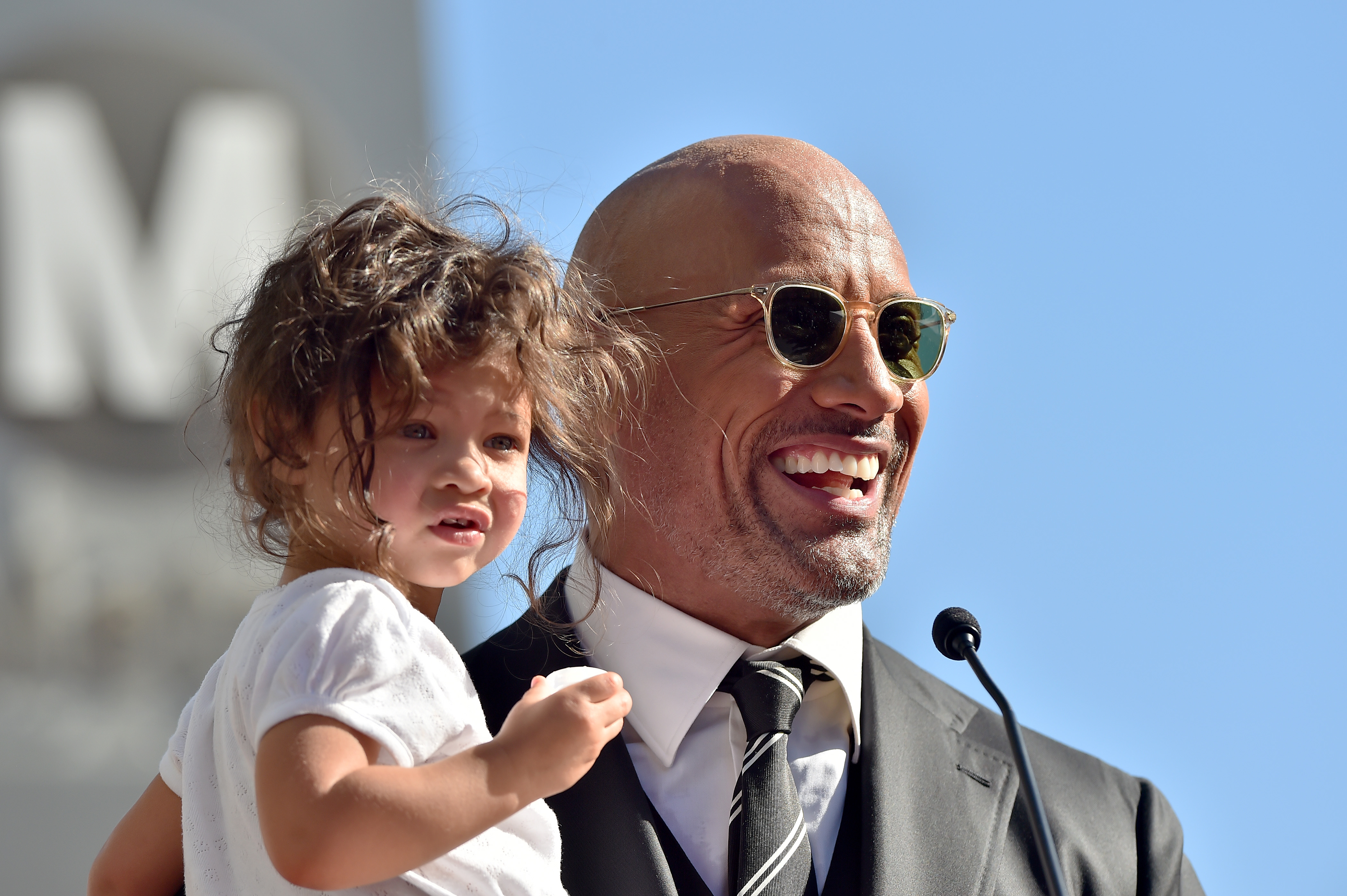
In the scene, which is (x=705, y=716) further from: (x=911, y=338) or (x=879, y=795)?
(x=911, y=338)

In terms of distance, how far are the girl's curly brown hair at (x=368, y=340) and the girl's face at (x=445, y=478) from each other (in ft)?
0.06

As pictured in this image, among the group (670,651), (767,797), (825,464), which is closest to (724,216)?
(825,464)

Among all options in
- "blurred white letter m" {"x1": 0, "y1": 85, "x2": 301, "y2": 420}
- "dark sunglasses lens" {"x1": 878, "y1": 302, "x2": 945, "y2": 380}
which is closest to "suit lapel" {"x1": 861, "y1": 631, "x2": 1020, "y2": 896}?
"dark sunglasses lens" {"x1": 878, "y1": 302, "x2": 945, "y2": 380}

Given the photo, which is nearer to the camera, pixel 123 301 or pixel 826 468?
pixel 826 468

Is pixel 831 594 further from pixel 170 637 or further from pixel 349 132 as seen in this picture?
pixel 349 132

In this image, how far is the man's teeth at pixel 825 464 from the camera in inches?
105

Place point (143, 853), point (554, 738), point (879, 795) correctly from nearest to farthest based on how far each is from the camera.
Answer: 1. point (554, 738)
2. point (143, 853)
3. point (879, 795)

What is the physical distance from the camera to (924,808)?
2432mm

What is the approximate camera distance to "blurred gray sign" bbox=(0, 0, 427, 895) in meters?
8.39

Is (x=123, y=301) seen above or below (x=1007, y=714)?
above

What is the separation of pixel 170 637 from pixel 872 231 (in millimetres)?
7707

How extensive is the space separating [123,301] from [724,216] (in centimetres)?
780

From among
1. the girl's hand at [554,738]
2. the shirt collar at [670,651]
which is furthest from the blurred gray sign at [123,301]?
the girl's hand at [554,738]

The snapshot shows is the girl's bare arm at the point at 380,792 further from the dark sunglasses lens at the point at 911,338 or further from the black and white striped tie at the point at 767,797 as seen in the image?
the dark sunglasses lens at the point at 911,338
